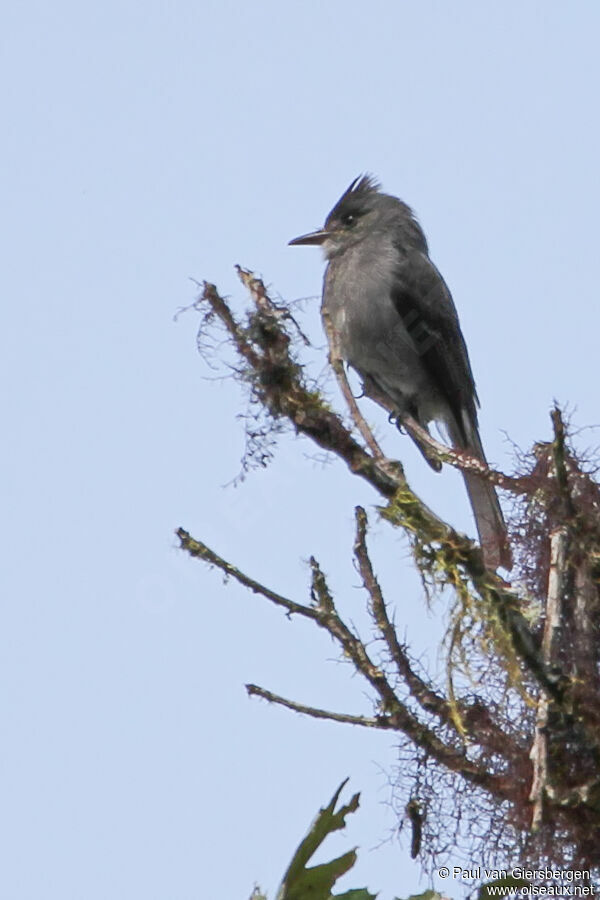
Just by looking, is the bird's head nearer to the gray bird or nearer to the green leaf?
the gray bird

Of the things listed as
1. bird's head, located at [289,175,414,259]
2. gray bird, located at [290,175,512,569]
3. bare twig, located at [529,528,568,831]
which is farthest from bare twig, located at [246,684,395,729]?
bird's head, located at [289,175,414,259]

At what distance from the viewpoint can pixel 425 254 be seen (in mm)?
8023

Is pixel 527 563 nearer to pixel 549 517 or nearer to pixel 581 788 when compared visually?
pixel 549 517

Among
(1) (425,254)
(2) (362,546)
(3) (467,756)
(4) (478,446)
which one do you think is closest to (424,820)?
(3) (467,756)

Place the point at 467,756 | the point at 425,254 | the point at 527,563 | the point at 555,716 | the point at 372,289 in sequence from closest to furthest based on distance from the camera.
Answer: the point at 555,716
the point at 467,756
the point at 527,563
the point at 372,289
the point at 425,254

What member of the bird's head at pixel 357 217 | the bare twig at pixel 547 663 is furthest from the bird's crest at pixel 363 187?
the bare twig at pixel 547 663

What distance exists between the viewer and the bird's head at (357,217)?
26.2ft

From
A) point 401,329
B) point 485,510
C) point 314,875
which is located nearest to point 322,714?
point 314,875

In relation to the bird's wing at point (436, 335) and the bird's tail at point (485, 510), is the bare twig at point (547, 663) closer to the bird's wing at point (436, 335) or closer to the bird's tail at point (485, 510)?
the bird's tail at point (485, 510)

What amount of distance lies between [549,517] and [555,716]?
2.28 ft

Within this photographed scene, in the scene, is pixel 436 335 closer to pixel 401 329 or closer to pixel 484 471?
pixel 401 329

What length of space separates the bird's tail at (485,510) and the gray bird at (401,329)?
0.04 ft

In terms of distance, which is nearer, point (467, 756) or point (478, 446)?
point (467, 756)

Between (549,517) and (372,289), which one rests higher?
(372,289)
